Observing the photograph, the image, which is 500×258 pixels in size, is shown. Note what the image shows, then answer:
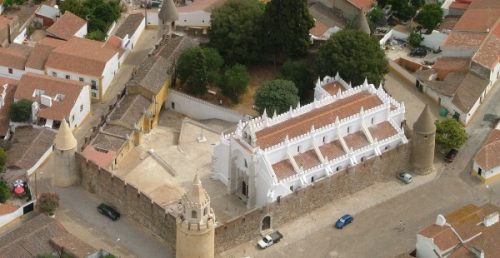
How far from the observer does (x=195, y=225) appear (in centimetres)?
7362

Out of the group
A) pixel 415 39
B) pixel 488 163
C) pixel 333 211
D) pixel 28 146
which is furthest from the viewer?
pixel 415 39

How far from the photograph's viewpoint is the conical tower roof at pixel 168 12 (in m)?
102

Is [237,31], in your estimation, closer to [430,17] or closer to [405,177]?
[430,17]

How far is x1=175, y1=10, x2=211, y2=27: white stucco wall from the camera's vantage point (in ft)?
348

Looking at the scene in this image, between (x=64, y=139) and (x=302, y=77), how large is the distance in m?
23.4

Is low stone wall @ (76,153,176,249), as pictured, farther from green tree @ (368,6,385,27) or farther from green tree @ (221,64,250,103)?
green tree @ (368,6,385,27)

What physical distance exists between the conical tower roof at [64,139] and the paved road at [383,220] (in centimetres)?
1545

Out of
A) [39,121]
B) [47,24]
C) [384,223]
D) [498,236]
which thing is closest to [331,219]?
[384,223]

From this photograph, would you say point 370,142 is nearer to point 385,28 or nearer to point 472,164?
point 472,164

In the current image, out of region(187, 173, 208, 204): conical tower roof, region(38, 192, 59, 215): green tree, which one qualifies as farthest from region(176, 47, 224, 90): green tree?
region(187, 173, 208, 204): conical tower roof

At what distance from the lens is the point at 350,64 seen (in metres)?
91.1

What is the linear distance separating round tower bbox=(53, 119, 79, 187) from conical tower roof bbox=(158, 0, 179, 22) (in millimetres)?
22149

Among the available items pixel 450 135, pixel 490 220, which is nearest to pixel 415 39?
pixel 450 135

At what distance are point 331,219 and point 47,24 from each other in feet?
134
